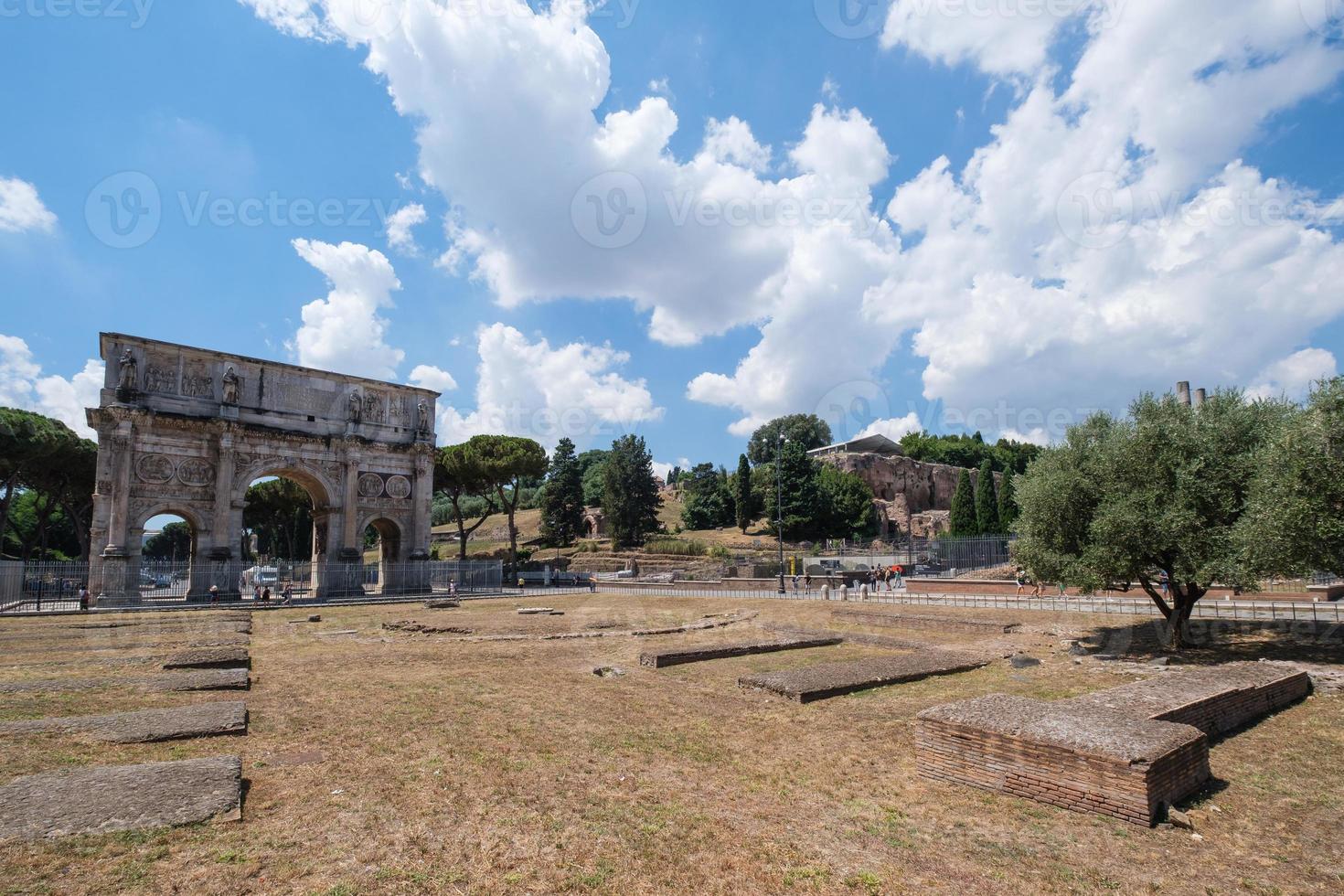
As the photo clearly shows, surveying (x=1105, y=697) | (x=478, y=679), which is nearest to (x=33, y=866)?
(x=478, y=679)

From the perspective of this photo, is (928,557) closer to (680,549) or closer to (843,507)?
(680,549)

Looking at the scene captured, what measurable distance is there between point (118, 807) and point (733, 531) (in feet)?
223

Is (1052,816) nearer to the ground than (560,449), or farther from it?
nearer to the ground

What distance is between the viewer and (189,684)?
30.5 ft

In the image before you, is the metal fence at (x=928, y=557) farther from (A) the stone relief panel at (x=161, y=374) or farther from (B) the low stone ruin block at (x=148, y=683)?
(A) the stone relief panel at (x=161, y=374)

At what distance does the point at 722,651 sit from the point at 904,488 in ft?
256

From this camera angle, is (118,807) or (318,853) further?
(118,807)

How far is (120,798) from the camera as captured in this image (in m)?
4.75

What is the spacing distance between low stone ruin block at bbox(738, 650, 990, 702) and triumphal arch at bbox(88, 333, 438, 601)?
96.5ft

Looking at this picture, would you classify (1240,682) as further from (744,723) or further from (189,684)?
(189,684)

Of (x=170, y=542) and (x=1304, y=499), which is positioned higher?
(x=170, y=542)

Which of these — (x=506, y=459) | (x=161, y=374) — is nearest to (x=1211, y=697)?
(x=161, y=374)

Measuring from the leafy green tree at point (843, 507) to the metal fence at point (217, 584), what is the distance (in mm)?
34271

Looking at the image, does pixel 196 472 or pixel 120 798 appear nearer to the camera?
pixel 120 798
